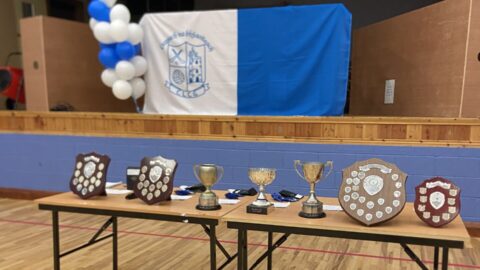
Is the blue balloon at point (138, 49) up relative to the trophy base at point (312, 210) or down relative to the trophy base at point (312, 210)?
up

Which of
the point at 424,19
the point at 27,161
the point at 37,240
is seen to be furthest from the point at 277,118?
the point at 27,161

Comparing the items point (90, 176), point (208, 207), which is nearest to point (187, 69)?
point (90, 176)

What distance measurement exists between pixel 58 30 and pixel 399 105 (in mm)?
4038

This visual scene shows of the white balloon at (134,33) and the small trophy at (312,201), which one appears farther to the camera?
the white balloon at (134,33)

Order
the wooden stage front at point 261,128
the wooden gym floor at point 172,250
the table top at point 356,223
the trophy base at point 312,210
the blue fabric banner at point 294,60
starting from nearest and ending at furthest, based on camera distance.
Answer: the table top at point 356,223
the trophy base at point 312,210
the wooden gym floor at point 172,250
the wooden stage front at point 261,128
the blue fabric banner at point 294,60

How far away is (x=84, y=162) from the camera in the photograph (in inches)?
96.3

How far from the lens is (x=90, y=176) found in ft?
7.77

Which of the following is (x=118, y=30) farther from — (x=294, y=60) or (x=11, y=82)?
(x=11, y=82)

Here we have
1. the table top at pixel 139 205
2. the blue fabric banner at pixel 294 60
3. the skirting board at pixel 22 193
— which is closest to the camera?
the table top at pixel 139 205

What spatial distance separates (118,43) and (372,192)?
311 centimetres

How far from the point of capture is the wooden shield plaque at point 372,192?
177 centimetres

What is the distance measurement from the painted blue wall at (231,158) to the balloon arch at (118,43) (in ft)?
2.21

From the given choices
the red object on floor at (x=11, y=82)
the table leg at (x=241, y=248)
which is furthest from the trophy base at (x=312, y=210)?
the red object on floor at (x=11, y=82)

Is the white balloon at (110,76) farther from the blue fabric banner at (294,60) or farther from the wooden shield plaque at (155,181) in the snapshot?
the wooden shield plaque at (155,181)
